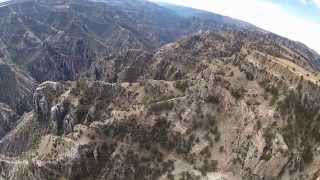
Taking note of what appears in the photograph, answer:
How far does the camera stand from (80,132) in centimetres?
16875

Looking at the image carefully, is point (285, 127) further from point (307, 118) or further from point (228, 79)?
point (228, 79)

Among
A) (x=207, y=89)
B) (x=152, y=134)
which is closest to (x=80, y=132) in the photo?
(x=152, y=134)

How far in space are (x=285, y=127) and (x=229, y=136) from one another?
59.1 feet

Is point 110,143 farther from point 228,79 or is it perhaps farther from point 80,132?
point 228,79

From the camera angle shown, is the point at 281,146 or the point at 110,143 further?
the point at 110,143

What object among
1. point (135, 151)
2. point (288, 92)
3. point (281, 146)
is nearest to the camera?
point (281, 146)

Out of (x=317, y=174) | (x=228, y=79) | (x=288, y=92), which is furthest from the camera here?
(x=228, y=79)

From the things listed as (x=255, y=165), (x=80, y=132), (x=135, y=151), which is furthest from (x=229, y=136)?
(x=80, y=132)

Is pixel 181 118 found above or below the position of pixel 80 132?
above

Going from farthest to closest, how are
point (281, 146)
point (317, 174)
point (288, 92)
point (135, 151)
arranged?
1. point (135, 151)
2. point (288, 92)
3. point (281, 146)
4. point (317, 174)

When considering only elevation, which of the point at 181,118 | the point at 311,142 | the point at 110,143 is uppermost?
the point at 311,142

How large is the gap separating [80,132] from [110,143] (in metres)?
10.6

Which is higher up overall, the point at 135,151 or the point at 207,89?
the point at 207,89

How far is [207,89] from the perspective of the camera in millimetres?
172000
